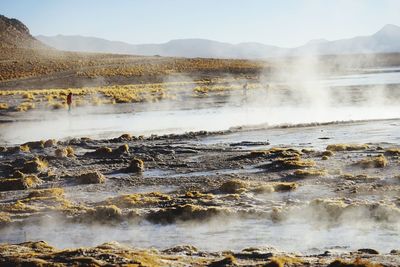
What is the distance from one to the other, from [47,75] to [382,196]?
71.8 meters

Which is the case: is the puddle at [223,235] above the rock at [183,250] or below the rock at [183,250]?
below

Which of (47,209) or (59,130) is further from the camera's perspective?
(59,130)

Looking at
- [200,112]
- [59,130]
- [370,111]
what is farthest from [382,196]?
[200,112]

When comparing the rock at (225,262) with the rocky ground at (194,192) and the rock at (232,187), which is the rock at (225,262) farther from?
the rock at (232,187)

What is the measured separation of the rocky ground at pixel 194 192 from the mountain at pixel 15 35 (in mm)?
124316

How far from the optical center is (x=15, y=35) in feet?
499

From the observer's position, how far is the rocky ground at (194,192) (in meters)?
8.84

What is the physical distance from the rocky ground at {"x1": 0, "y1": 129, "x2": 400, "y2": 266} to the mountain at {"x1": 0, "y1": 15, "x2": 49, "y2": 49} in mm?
124316

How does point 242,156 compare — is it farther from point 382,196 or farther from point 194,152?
point 382,196

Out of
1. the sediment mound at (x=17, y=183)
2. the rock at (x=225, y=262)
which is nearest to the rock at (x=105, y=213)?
the sediment mound at (x=17, y=183)

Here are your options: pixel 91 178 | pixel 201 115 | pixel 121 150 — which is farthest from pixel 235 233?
pixel 201 115

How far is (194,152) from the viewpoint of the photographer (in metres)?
20.4

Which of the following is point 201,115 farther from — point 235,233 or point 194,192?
point 235,233

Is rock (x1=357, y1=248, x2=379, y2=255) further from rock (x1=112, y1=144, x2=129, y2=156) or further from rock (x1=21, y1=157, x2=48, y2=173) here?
rock (x1=112, y1=144, x2=129, y2=156)
